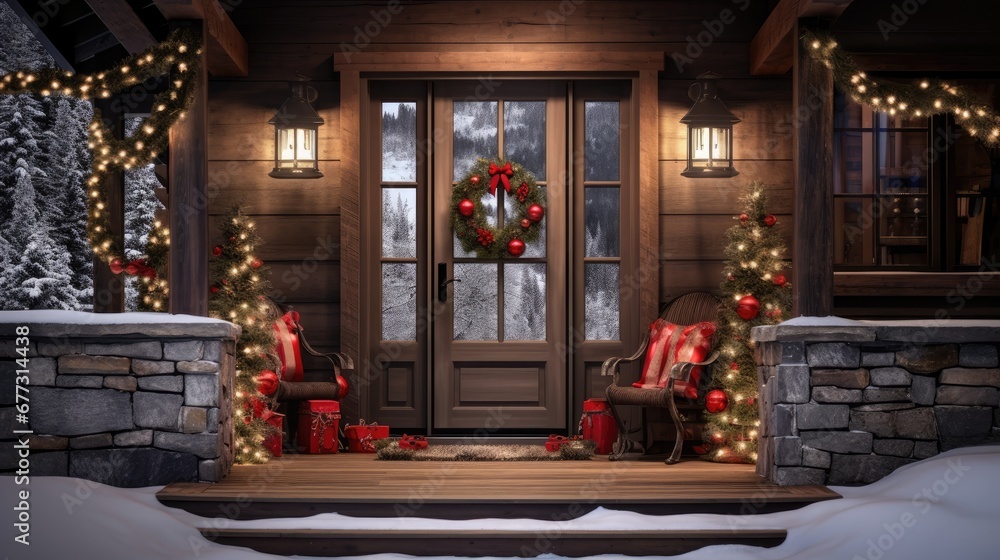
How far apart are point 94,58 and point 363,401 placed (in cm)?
302

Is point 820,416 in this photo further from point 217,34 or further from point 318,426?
point 217,34

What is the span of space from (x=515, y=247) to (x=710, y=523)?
→ 8.63 ft

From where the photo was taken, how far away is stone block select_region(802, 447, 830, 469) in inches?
177

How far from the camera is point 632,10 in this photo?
6.25 meters

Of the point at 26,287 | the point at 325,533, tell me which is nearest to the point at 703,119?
the point at 325,533

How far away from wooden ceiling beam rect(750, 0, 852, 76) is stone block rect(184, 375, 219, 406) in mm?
3476

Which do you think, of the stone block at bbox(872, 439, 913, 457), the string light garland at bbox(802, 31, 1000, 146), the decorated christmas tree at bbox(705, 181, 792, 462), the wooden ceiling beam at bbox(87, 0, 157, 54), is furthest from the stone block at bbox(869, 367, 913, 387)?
the wooden ceiling beam at bbox(87, 0, 157, 54)

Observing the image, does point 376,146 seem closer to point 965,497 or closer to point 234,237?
point 234,237

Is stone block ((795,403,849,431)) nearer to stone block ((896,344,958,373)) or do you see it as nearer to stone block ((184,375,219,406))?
stone block ((896,344,958,373))

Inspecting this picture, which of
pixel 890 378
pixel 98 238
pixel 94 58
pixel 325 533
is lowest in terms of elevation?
pixel 325 533

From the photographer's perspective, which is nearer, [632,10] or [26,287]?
[632,10]

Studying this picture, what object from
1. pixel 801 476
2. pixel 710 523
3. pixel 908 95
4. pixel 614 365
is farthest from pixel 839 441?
pixel 908 95

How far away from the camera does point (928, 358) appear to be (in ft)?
14.9

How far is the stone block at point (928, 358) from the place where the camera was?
4.53 meters
